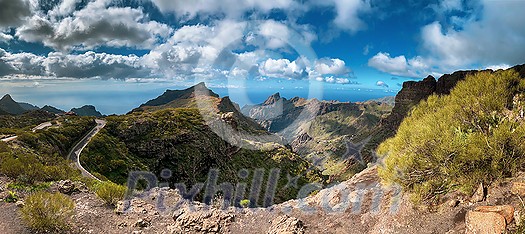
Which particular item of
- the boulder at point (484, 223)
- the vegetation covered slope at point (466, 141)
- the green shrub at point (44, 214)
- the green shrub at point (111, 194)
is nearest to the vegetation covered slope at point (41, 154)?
the green shrub at point (111, 194)

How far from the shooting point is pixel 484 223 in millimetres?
7781

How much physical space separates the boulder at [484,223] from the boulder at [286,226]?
639 centimetres

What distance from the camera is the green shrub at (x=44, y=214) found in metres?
11.0

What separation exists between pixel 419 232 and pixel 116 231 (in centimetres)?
1295

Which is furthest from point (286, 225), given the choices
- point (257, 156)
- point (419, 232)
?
point (257, 156)

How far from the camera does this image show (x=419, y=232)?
960cm

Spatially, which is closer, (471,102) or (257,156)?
(471,102)

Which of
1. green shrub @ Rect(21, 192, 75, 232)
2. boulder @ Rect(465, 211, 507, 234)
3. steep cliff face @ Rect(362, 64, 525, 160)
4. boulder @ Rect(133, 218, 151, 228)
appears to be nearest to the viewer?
boulder @ Rect(465, 211, 507, 234)

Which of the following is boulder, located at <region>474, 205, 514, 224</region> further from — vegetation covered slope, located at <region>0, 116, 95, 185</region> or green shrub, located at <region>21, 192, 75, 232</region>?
vegetation covered slope, located at <region>0, 116, 95, 185</region>

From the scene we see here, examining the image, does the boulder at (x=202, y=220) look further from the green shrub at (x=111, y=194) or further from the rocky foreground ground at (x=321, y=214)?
the green shrub at (x=111, y=194)

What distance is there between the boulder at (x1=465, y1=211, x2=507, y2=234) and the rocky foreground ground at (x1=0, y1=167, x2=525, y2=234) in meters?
0.02

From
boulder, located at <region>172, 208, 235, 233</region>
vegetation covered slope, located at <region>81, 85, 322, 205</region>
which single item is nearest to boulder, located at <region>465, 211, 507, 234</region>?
boulder, located at <region>172, 208, 235, 233</region>

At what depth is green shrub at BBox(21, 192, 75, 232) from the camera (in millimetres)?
10992

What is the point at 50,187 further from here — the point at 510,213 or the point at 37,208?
the point at 510,213
